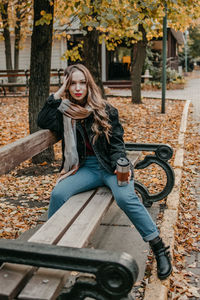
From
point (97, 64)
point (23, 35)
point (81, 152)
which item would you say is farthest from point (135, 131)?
point (23, 35)

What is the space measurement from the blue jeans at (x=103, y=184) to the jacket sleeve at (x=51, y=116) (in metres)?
0.49

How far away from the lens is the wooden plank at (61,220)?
2.71 meters

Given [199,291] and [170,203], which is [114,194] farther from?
[170,203]

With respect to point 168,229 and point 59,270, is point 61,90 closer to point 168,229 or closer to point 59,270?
point 168,229

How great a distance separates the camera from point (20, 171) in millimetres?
7211

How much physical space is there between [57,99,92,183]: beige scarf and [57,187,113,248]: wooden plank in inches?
14.0

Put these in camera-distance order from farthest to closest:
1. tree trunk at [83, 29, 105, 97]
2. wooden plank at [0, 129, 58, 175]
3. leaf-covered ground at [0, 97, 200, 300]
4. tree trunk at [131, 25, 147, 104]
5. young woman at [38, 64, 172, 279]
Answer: tree trunk at [131, 25, 147, 104]
tree trunk at [83, 29, 105, 97]
leaf-covered ground at [0, 97, 200, 300]
young woman at [38, 64, 172, 279]
wooden plank at [0, 129, 58, 175]

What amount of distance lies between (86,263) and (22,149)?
1.65 m

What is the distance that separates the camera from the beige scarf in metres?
3.77

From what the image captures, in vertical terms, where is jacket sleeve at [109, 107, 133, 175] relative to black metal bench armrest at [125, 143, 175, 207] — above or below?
above

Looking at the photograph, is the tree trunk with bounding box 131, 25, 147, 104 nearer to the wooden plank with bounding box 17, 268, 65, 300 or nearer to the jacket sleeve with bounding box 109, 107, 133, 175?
the jacket sleeve with bounding box 109, 107, 133, 175

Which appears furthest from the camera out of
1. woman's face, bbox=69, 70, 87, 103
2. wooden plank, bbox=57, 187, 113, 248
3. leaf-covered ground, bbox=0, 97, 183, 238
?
leaf-covered ground, bbox=0, 97, 183, 238

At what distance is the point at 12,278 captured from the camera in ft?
7.27

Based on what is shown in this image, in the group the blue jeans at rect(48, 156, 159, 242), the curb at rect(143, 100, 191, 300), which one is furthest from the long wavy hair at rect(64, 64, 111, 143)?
the curb at rect(143, 100, 191, 300)
